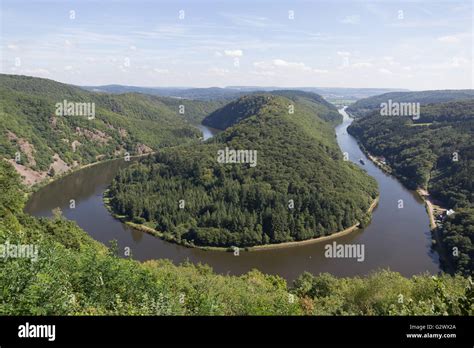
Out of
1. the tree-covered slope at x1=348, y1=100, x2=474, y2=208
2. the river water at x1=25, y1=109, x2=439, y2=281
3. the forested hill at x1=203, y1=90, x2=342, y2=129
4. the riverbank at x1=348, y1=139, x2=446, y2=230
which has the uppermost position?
the forested hill at x1=203, y1=90, x2=342, y2=129

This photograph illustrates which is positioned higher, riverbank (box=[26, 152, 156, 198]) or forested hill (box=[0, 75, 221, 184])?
forested hill (box=[0, 75, 221, 184])

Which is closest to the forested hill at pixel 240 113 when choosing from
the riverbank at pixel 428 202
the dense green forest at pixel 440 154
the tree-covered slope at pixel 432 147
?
the dense green forest at pixel 440 154

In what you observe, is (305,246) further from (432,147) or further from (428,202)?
(432,147)

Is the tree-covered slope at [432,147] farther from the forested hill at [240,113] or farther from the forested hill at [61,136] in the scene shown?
the forested hill at [61,136]

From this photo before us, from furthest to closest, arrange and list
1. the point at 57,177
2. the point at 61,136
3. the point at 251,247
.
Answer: the point at 61,136
the point at 57,177
the point at 251,247

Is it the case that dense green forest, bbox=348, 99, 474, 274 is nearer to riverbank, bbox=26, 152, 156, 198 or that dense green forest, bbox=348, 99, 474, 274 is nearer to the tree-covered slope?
the tree-covered slope

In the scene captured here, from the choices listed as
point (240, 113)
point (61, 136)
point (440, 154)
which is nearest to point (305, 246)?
point (440, 154)

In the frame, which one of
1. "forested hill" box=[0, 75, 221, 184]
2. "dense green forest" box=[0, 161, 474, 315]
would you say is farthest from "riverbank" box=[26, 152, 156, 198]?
"dense green forest" box=[0, 161, 474, 315]
